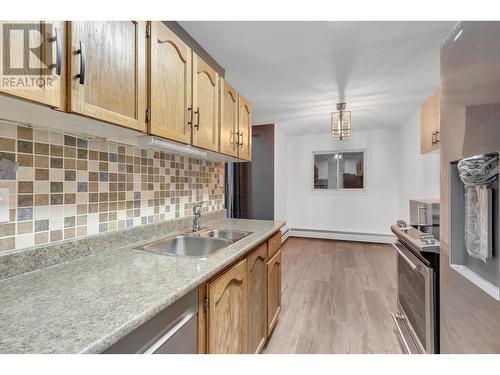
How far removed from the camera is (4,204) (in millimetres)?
856

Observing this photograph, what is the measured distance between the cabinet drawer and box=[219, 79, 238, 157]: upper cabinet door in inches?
30.0

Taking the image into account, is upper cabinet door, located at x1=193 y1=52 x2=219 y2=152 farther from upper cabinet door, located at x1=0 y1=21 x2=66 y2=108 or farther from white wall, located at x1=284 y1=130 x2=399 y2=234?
white wall, located at x1=284 y1=130 x2=399 y2=234

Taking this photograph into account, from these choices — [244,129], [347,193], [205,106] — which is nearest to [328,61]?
[244,129]

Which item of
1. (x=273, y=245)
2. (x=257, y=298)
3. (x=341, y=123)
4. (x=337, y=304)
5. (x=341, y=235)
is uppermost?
(x=341, y=123)

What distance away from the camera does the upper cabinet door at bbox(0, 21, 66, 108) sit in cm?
62

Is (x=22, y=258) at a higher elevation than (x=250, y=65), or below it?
below

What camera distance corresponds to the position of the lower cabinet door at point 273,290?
173 cm

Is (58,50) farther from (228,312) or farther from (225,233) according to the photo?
(225,233)

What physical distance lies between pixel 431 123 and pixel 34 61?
9.37 ft

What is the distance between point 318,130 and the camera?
4.90m
